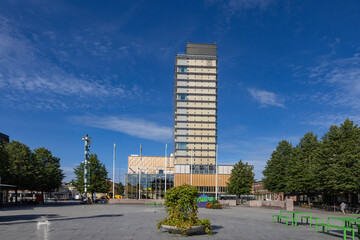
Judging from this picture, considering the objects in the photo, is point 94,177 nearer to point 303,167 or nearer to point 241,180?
point 241,180

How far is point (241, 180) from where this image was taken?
68312mm

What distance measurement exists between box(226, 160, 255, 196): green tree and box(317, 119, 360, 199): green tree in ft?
69.0

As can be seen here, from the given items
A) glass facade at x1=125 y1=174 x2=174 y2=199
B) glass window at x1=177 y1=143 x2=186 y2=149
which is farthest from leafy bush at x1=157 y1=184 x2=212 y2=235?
glass window at x1=177 y1=143 x2=186 y2=149

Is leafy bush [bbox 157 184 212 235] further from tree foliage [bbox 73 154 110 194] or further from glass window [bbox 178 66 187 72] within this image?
glass window [bbox 178 66 187 72]

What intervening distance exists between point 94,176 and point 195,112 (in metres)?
64.4

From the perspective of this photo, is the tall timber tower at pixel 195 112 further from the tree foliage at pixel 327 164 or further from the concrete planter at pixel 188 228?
the concrete planter at pixel 188 228

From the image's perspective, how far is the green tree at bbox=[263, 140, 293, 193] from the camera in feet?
218

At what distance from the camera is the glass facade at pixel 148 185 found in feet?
360

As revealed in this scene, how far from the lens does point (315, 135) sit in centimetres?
6506

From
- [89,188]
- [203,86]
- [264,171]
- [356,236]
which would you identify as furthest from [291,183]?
[203,86]

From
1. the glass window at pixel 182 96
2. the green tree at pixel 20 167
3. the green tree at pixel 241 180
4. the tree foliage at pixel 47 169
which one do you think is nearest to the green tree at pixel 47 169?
the tree foliage at pixel 47 169

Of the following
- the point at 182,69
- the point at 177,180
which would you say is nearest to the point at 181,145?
the point at 177,180

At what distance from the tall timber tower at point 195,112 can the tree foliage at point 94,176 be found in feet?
186

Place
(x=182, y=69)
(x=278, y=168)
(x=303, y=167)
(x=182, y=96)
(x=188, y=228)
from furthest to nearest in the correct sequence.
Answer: (x=182, y=69)
(x=182, y=96)
(x=278, y=168)
(x=303, y=167)
(x=188, y=228)
